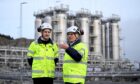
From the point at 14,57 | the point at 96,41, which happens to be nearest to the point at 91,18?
the point at 96,41

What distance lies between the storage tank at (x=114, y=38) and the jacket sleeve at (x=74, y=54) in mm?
80438

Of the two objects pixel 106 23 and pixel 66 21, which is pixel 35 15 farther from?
pixel 106 23

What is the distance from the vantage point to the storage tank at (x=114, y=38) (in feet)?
281

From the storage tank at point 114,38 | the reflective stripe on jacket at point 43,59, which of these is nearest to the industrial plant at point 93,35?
the storage tank at point 114,38

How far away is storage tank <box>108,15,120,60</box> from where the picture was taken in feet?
281

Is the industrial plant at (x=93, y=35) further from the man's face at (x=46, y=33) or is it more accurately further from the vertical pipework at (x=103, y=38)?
the man's face at (x=46, y=33)

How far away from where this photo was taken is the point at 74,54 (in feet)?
17.9

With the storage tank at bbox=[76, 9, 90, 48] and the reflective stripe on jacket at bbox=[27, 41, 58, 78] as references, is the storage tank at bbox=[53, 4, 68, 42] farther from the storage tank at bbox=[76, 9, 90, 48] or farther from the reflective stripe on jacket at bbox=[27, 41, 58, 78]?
the reflective stripe on jacket at bbox=[27, 41, 58, 78]

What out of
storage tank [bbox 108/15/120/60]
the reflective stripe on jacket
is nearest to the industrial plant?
storage tank [bbox 108/15/120/60]

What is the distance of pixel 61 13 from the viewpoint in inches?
2990

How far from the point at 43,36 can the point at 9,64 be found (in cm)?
5858

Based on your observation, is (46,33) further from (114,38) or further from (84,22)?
(114,38)

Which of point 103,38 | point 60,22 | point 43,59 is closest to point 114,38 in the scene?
point 103,38

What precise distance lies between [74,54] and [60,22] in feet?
226
